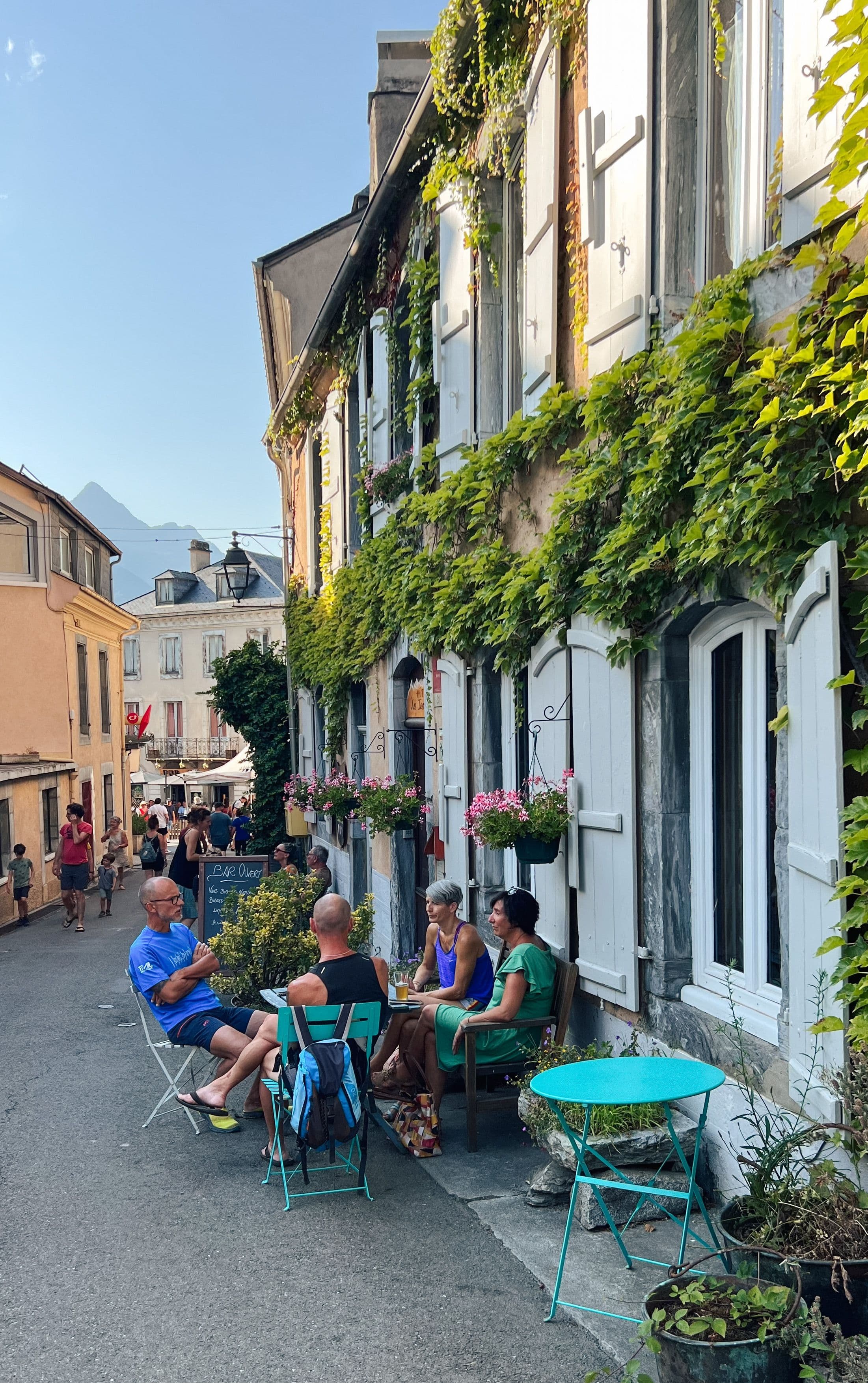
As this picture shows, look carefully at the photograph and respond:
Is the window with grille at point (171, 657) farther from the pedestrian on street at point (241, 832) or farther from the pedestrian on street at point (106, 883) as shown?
the pedestrian on street at point (106, 883)

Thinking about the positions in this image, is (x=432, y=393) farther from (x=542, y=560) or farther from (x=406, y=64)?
(x=406, y=64)

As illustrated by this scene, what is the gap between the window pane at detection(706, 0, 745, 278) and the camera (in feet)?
15.1

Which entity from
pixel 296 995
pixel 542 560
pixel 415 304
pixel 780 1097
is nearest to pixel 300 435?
pixel 415 304

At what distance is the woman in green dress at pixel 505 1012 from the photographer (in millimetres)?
5762

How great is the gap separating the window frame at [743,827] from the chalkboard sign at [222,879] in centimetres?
632

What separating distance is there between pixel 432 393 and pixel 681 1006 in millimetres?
5654

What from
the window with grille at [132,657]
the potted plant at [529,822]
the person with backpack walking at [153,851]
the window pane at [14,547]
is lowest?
the person with backpack walking at [153,851]

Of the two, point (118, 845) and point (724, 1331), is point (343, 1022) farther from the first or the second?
point (118, 845)

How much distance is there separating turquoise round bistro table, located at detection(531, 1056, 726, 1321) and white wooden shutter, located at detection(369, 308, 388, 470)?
7201 mm

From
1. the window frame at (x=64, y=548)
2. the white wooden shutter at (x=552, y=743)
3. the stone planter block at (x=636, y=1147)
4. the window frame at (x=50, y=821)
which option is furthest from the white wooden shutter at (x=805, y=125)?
the window frame at (x=64, y=548)

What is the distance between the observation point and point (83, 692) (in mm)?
25922

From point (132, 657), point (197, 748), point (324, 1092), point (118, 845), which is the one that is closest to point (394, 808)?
point (324, 1092)

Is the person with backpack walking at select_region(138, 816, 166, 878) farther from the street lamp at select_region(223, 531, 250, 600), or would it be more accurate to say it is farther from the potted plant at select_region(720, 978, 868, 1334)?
the potted plant at select_region(720, 978, 868, 1334)

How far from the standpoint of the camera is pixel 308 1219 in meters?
4.93
